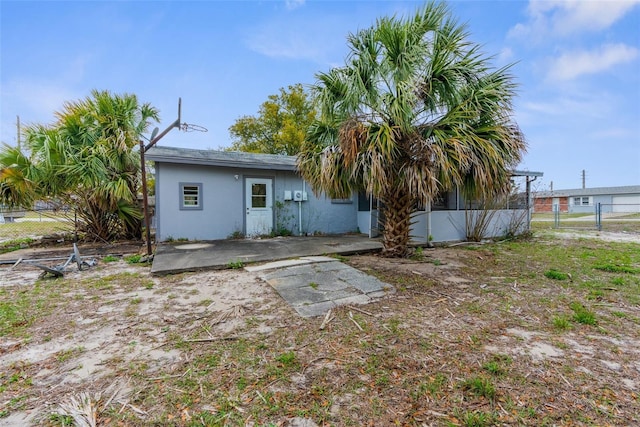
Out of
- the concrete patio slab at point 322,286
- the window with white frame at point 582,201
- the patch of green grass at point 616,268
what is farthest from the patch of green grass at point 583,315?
the window with white frame at point 582,201

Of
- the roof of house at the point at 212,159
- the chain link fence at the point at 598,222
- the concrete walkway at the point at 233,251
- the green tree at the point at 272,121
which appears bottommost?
the concrete walkway at the point at 233,251

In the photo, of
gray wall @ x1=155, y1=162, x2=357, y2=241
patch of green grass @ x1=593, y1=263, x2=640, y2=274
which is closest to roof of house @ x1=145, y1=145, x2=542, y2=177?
gray wall @ x1=155, y1=162, x2=357, y2=241

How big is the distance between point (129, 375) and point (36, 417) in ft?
1.76

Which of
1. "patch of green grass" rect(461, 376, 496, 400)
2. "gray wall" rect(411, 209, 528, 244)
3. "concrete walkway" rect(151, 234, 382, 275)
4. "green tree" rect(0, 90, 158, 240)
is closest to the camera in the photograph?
"patch of green grass" rect(461, 376, 496, 400)

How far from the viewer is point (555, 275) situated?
500 centimetres

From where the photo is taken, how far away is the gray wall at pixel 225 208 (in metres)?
8.19

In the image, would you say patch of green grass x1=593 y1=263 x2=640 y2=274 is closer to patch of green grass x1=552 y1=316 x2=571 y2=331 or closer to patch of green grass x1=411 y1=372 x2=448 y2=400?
patch of green grass x1=552 y1=316 x2=571 y2=331

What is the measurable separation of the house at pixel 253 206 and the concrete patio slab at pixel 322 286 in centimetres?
365

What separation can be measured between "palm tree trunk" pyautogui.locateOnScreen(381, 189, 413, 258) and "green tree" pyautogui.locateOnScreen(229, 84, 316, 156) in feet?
53.8

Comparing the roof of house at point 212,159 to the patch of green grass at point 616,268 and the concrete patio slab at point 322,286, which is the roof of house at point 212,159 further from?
the concrete patio slab at point 322,286

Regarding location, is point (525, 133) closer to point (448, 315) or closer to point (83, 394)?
point (448, 315)

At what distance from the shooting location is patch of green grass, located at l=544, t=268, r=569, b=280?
4935 millimetres

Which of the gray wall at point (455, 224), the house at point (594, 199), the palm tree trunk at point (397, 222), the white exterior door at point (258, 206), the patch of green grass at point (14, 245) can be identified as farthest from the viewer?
the house at point (594, 199)

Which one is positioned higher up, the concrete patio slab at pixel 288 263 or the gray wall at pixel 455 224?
the gray wall at pixel 455 224
